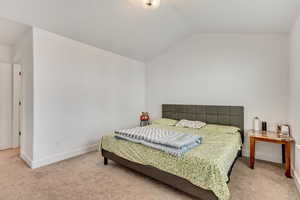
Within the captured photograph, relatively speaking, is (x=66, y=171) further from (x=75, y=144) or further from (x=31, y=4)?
(x=31, y=4)

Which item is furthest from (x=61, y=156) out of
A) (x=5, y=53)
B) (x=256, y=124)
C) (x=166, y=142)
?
(x=256, y=124)

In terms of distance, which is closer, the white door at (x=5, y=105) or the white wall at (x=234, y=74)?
the white wall at (x=234, y=74)

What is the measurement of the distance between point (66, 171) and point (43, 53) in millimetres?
A: 2185

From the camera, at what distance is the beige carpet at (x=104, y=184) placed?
6.59ft

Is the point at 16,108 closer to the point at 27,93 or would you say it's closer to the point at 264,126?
the point at 27,93

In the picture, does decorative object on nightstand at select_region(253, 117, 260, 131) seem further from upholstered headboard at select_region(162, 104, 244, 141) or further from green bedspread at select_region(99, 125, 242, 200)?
green bedspread at select_region(99, 125, 242, 200)

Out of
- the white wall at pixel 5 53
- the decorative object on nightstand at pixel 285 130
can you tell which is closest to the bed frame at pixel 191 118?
the decorative object on nightstand at pixel 285 130

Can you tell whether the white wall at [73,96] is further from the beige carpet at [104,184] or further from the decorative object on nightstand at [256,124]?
the decorative object on nightstand at [256,124]

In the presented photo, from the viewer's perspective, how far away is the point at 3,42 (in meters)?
3.54

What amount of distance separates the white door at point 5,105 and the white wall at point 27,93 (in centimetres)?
101

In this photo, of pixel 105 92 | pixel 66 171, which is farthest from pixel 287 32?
pixel 66 171

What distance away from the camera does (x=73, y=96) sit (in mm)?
3289

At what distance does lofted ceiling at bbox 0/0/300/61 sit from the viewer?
2.32 m

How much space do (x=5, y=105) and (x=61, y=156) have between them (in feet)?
6.96
